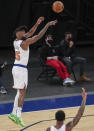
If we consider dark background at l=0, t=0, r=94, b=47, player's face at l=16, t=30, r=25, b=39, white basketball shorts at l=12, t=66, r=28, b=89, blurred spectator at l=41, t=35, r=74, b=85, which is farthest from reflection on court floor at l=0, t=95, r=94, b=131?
dark background at l=0, t=0, r=94, b=47

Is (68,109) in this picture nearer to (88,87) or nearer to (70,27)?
A: (88,87)

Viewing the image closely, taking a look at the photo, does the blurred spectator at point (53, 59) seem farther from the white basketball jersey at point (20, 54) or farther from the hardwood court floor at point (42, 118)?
the white basketball jersey at point (20, 54)

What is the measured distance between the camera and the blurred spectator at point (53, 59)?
10.9 m

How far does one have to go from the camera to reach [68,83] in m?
10.9

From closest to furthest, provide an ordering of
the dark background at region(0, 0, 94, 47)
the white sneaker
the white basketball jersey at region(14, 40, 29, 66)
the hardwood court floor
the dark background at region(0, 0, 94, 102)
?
the white basketball jersey at region(14, 40, 29, 66) < the hardwood court floor < the white sneaker < the dark background at region(0, 0, 94, 102) < the dark background at region(0, 0, 94, 47)

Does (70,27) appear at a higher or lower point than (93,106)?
higher

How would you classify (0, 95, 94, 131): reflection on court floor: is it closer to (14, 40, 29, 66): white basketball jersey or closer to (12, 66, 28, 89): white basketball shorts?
(12, 66, 28, 89): white basketball shorts

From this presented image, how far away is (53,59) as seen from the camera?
36.5 ft

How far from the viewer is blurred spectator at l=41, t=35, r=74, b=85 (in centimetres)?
1091

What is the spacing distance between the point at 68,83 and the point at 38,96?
3.96ft

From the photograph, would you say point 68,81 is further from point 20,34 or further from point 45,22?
point 45,22

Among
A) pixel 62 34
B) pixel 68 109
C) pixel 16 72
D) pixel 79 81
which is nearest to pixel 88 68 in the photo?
pixel 79 81

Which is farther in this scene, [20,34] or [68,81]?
[68,81]

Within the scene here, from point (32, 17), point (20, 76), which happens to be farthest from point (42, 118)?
point (32, 17)
